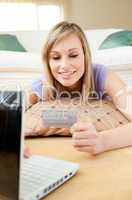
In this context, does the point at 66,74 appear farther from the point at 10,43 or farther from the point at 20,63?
the point at 10,43

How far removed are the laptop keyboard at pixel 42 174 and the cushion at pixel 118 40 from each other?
196 cm

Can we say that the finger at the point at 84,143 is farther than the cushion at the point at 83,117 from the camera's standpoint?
No

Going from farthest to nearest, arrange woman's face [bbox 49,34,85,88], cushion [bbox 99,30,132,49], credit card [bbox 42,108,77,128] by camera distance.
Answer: cushion [bbox 99,30,132,49] → woman's face [bbox 49,34,85,88] → credit card [bbox 42,108,77,128]

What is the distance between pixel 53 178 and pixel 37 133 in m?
0.36

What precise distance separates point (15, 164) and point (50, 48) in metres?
A: 0.75

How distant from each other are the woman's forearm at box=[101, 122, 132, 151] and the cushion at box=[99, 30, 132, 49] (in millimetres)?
1738

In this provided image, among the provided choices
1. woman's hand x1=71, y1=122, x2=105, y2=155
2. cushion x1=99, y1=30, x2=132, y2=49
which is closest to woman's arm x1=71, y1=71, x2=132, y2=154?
woman's hand x1=71, y1=122, x2=105, y2=155

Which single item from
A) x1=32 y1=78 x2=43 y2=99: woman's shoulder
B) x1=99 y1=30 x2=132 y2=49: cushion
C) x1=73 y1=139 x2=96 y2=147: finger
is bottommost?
x1=73 y1=139 x2=96 y2=147: finger

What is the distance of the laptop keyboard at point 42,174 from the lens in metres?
0.56

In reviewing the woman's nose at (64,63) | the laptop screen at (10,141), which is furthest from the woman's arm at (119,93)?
the laptop screen at (10,141)

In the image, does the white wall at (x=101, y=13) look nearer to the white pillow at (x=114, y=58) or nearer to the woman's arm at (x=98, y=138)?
the white pillow at (x=114, y=58)

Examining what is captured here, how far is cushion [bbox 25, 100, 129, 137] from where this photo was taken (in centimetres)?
96

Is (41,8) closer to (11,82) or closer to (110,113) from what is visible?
(11,82)

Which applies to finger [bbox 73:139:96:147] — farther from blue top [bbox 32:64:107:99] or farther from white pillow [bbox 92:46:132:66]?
white pillow [bbox 92:46:132:66]
